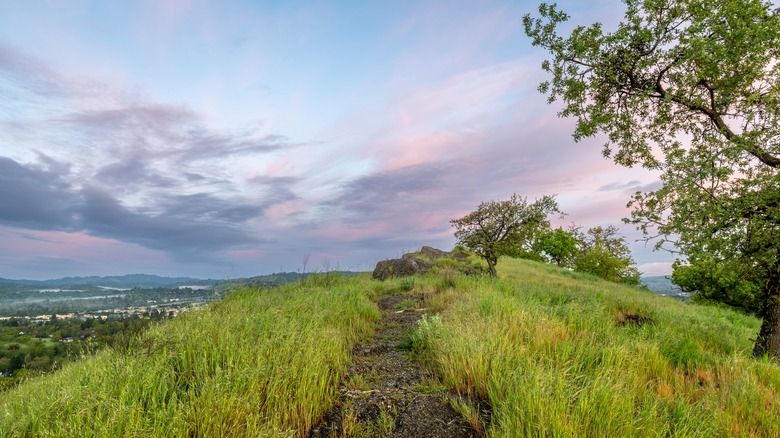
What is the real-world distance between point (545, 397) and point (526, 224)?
16735mm

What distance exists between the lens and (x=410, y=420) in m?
3.83

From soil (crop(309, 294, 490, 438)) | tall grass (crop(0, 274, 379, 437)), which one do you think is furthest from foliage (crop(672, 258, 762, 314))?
tall grass (crop(0, 274, 379, 437))

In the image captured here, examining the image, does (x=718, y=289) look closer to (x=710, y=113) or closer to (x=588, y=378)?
(x=710, y=113)

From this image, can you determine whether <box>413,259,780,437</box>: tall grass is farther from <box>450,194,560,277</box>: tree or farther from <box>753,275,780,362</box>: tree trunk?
<box>450,194,560,277</box>: tree

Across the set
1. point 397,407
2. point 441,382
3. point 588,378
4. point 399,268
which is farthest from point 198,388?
point 399,268

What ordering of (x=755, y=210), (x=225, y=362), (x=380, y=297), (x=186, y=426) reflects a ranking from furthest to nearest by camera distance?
(x=380, y=297)
(x=755, y=210)
(x=225, y=362)
(x=186, y=426)

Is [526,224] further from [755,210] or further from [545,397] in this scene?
[545,397]

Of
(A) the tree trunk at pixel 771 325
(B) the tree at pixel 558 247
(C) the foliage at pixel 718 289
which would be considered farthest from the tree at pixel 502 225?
(B) the tree at pixel 558 247

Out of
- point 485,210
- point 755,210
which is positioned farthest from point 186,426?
point 485,210

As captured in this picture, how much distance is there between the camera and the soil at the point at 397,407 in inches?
145

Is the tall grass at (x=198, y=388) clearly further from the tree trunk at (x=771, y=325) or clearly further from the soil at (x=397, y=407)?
the tree trunk at (x=771, y=325)

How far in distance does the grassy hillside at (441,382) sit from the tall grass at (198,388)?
0.02 meters

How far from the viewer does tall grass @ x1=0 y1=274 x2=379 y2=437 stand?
9.82 feet

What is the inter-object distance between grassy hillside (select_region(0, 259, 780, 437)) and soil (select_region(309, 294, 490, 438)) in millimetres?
231
